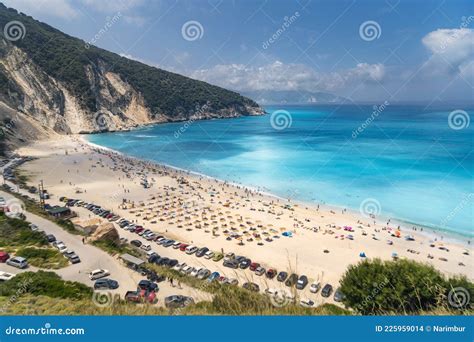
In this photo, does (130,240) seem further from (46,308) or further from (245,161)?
(245,161)

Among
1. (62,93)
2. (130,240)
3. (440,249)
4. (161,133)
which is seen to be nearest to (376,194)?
(440,249)

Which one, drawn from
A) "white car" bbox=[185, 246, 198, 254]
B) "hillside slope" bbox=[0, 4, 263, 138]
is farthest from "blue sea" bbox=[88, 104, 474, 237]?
"white car" bbox=[185, 246, 198, 254]

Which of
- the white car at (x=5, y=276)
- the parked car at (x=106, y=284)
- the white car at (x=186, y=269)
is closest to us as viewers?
the white car at (x=5, y=276)

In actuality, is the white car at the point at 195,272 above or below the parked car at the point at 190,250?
below

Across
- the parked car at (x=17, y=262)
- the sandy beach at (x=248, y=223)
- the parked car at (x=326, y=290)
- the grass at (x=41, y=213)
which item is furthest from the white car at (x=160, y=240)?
the parked car at (x=326, y=290)

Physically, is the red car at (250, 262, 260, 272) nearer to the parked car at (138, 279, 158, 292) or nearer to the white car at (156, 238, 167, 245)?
the parked car at (138, 279, 158, 292)

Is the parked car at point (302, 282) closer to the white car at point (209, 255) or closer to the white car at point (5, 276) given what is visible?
the white car at point (209, 255)
